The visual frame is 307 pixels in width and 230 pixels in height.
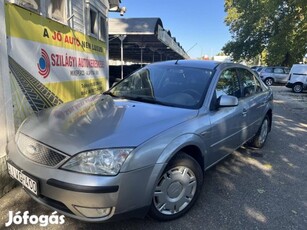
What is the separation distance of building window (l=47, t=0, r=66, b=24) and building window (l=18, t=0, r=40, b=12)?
13.9 inches

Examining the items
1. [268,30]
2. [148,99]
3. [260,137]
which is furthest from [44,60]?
[268,30]

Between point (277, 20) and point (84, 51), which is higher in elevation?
point (277, 20)

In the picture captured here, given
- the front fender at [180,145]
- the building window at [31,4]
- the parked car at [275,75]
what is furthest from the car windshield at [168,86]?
the parked car at [275,75]

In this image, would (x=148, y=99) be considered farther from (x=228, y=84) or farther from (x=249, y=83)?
(x=249, y=83)

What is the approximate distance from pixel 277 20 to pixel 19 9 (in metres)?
30.6

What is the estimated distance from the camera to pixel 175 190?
295 centimetres

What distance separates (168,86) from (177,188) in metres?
1.37

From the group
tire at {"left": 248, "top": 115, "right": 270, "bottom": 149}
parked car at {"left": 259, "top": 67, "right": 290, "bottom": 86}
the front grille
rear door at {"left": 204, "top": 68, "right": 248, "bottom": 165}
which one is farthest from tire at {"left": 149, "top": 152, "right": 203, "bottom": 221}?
parked car at {"left": 259, "top": 67, "right": 290, "bottom": 86}

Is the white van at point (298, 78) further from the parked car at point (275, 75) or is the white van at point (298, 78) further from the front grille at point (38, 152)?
the front grille at point (38, 152)

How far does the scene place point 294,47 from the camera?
2828 centimetres

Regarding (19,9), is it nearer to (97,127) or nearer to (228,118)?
(97,127)

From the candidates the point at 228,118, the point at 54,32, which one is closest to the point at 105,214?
the point at 228,118

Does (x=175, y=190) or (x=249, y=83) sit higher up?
(x=249, y=83)

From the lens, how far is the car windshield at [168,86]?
349cm
